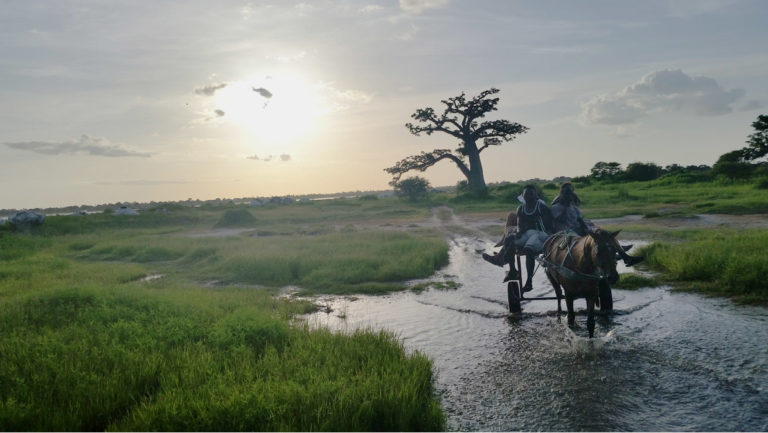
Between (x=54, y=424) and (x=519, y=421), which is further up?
(x=54, y=424)

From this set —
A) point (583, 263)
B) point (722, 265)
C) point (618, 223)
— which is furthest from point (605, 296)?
point (618, 223)

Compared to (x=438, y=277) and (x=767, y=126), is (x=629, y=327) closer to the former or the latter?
(x=438, y=277)

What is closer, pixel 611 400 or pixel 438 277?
pixel 611 400

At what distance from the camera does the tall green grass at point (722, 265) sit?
10.3 meters

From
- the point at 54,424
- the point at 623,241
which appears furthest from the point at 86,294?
the point at 623,241

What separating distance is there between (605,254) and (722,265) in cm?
742

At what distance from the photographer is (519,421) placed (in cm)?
533

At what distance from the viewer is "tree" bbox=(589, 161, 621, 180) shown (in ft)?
204

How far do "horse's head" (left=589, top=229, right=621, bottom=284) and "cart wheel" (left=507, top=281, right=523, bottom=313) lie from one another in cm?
312

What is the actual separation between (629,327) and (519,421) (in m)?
4.39

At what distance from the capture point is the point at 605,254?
6637 mm

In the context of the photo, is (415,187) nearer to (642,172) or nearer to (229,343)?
(642,172)

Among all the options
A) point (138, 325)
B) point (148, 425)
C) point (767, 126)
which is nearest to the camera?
point (148, 425)

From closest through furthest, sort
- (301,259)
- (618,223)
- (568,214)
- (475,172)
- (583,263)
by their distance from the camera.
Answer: (583,263) < (568,214) < (301,259) < (618,223) < (475,172)
